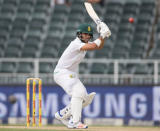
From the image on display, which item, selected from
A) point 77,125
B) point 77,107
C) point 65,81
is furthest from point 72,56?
point 77,125

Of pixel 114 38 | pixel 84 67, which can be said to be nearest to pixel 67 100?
pixel 84 67

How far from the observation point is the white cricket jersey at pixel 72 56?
12.7 meters

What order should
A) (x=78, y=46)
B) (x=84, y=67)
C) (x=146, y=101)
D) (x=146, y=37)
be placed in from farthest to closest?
(x=146, y=37) → (x=84, y=67) → (x=146, y=101) → (x=78, y=46)

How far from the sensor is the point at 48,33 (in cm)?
2169

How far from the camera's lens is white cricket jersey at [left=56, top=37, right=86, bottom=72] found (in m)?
12.7

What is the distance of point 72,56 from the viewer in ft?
42.1

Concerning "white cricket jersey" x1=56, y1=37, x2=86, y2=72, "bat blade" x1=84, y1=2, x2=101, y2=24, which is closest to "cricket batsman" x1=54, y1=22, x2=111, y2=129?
"white cricket jersey" x1=56, y1=37, x2=86, y2=72

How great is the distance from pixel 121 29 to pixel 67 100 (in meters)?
4.34

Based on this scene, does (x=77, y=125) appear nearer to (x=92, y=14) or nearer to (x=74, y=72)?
(x=74, y=72)

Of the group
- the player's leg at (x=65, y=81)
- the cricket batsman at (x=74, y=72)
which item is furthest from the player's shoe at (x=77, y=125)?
the player's leg at (x=65, y=81)

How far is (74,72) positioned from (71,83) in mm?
330

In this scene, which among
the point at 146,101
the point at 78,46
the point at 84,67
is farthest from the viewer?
the point at 84,67

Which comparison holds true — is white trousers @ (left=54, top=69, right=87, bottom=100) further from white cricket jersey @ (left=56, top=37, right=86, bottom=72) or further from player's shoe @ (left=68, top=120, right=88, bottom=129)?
player's shoe @ (left=68, top=120, right=88, bottom=129)

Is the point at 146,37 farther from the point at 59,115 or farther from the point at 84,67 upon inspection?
the point at 59,115
